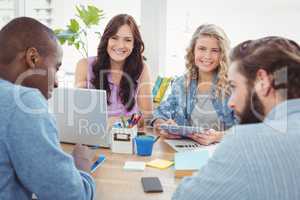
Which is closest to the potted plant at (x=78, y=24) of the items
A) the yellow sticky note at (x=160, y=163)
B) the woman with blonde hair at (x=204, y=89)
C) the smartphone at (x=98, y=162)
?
the woman with blonde hair at (x=204, y=89)

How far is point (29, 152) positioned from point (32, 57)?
0.28 m

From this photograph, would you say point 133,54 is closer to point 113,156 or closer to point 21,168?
point 113,156

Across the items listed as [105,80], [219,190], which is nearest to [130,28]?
[105,80]

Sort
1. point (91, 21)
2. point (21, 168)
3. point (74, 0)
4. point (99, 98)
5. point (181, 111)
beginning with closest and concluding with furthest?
1. point (21, 168)
2. point (99, 98)
3. point (181, 111)
4. point (91, 21)
5. point (74, 0)

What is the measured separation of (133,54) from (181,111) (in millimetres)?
608

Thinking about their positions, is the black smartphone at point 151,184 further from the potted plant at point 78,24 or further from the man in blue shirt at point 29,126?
the potted plant at point 78,24

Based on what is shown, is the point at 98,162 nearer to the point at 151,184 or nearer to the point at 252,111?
the point at 151,184

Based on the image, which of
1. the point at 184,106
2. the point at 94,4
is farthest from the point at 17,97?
the point at 94,4

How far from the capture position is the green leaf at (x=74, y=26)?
290 centimetres

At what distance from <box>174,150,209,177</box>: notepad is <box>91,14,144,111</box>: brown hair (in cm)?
97

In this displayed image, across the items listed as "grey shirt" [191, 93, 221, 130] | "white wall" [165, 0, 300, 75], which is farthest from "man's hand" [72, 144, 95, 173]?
"white wall" [165, 0, 300, 75]

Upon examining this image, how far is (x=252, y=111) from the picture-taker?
0.94m

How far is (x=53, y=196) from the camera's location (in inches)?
38.5

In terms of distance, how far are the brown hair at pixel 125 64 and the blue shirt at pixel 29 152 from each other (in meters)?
1.42
